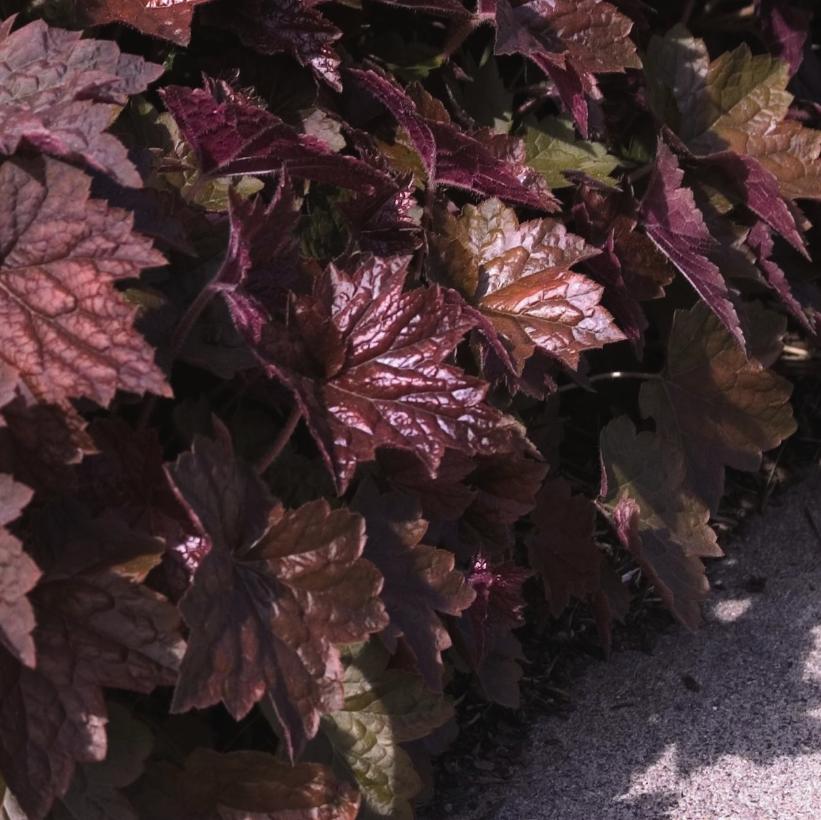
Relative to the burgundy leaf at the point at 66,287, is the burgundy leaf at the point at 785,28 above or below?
below

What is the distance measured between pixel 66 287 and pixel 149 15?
52cm

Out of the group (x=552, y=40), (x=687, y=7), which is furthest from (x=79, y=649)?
(x=687, y=7)

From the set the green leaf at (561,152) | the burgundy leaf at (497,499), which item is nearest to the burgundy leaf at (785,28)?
the green leaf at (561,152)

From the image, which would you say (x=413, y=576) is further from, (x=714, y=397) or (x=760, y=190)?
(x=760, y=190)

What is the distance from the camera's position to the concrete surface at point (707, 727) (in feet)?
5.95

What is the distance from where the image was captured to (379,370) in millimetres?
1414

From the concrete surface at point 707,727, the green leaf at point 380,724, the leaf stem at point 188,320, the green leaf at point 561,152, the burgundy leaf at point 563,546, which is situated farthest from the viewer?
the green leaf at point 561,152

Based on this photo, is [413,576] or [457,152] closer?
[413,576]

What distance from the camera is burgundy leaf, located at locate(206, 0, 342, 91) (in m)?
1.75

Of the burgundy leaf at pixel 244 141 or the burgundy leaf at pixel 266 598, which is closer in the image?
the burgundy leaf at pixel 266 598

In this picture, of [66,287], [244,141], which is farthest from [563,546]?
[66,287]

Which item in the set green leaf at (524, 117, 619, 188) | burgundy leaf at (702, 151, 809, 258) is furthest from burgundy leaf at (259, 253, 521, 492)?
burgundy leaf at (702, 151, 809, 258)

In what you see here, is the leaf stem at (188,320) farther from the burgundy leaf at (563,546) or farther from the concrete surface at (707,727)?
the concrete surface at (707,727)

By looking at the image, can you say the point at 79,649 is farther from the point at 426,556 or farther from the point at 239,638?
the point at 426,556
